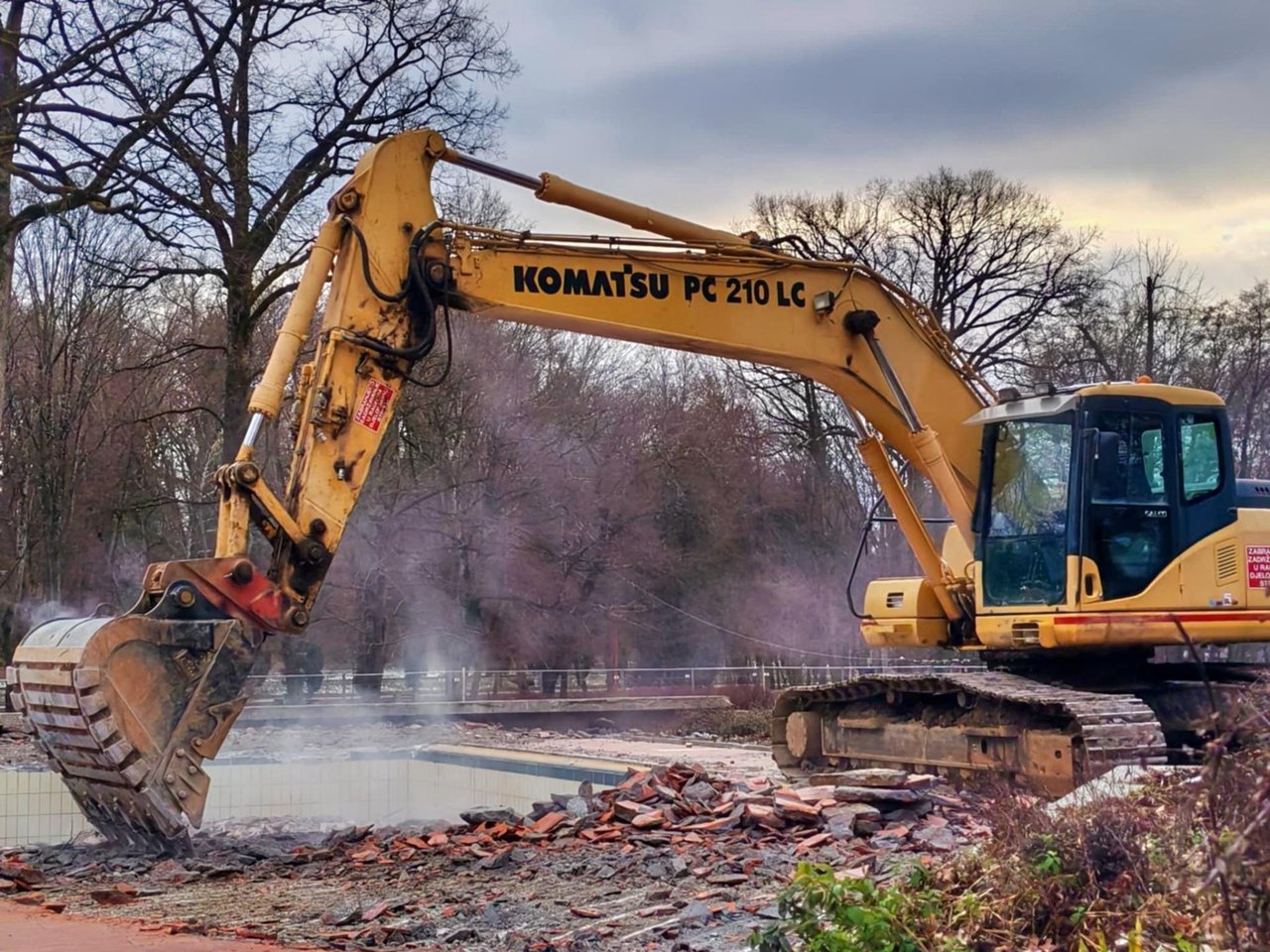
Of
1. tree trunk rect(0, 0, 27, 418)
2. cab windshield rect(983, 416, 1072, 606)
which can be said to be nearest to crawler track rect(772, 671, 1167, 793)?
cab windshield rect(983, 416, 1072, 606)

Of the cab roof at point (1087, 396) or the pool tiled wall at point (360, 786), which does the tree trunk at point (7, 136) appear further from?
the cab roof at point (1087, 396)

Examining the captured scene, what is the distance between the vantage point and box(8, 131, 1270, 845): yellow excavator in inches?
372

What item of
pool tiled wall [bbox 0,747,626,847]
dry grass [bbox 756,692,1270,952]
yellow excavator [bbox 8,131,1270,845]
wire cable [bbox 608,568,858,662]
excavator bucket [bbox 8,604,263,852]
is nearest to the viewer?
dry grass [bbox 756,692,1270,952]

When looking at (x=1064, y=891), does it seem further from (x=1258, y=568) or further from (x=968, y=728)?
(x=1258, y=568)

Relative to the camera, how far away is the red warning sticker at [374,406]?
10355 mm

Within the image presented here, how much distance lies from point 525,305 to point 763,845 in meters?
4.19

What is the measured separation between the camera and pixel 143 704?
9.22m

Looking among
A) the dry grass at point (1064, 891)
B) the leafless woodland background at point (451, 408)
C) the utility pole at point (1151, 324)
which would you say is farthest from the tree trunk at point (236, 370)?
the utility pole at point (1151, 324)

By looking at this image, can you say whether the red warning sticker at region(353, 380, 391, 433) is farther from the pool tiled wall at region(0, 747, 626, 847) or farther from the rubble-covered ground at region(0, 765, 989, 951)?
the pool tiled wall at region(0, 747, 626, 847)

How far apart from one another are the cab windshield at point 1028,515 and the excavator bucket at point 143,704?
5.71 meters

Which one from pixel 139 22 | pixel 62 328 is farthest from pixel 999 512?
pixel 62 328

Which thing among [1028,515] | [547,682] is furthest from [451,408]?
[1028,515]

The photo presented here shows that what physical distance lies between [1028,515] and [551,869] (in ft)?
16.1

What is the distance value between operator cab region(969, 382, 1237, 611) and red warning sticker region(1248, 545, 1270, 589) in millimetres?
324
